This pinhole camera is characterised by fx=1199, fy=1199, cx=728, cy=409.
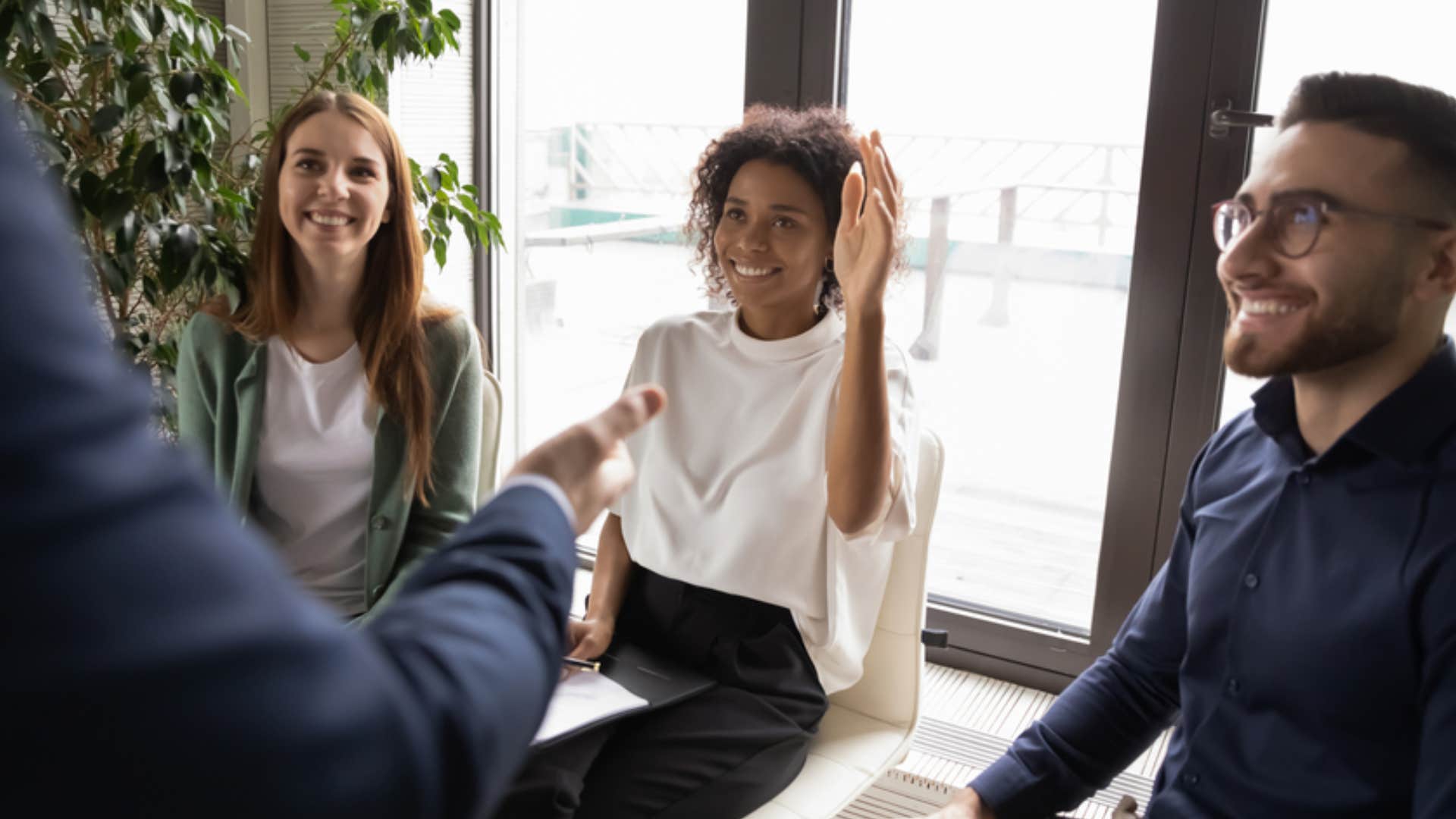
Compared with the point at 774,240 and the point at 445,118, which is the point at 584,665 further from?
the point at 445,118

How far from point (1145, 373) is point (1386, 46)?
692 millimetres

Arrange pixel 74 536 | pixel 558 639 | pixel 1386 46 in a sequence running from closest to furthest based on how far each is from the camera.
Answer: pixel 74 536 → pixel 558 639 → pixel 1386 46

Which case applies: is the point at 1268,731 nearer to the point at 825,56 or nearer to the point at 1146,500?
the point at 1146,500

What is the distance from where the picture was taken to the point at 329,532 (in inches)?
74.4

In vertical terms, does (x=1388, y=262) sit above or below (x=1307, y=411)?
above

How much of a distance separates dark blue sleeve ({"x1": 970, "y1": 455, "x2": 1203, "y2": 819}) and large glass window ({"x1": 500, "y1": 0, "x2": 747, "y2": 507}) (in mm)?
1648

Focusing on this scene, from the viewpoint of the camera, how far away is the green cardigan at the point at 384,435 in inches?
73.4

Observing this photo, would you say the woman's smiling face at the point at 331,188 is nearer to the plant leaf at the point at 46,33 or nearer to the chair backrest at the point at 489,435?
the chair backrest at the point at 489,435

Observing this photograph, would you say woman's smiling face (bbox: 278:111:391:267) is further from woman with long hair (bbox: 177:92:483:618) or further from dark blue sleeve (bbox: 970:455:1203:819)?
dark blue sleeve (bbox: 970:455:1203:819)

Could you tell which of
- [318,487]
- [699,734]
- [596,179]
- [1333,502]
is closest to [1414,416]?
[1333,502]

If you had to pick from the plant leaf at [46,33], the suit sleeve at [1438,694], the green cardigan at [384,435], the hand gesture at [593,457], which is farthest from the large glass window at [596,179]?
the hand gesture at [593,457]

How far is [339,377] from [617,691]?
2.40 ft

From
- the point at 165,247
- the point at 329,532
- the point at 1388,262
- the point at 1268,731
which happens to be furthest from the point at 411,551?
the point at 1388,262

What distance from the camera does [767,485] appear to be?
1699mm
